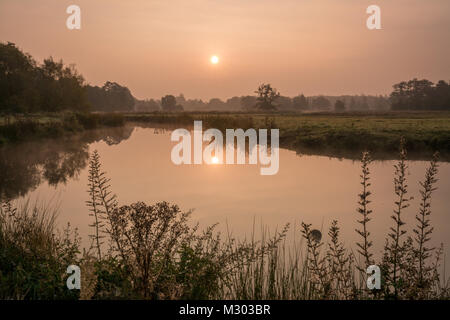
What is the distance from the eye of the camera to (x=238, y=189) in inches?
584

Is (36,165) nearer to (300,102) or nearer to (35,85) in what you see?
(35,85)

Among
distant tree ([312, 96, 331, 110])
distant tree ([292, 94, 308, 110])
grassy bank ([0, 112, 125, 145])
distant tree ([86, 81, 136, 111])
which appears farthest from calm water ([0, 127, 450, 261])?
distant tree ([312, 96, 331, 110])

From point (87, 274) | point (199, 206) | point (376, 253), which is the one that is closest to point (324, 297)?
point (87, 274)

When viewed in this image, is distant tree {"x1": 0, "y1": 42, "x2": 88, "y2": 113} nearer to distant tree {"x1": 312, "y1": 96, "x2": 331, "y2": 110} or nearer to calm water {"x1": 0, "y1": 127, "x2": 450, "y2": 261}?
calm water {"x1": 0, "y1": 127, "x2": 450, "y2": 261}

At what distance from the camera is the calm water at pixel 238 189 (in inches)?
412

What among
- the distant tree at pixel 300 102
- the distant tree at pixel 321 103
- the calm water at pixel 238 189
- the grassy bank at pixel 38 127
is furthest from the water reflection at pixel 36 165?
the distant tree at pixel 321 103

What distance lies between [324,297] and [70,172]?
53.2 ft

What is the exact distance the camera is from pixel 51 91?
5784 cm

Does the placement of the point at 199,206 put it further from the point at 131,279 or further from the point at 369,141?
the point at 369,141

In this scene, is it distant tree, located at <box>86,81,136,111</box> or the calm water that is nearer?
the calm water

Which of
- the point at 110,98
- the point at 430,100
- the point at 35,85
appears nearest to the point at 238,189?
the point at 35,85

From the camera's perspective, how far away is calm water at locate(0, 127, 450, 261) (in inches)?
A: 412

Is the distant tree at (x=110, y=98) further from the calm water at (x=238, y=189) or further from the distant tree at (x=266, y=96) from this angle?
the calm water at (x=238, y=189)

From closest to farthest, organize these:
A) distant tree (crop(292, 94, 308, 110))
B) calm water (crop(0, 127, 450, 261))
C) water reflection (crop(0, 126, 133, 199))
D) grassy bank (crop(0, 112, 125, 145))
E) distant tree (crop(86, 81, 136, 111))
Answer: calm water (crop(0, 127, 450, 261)) → water reflection (crop(0, 126, 133, 199)) → grassy bank (crop(0, 112, 125, 145)) → distant tree (crop(86, 81, 136, 111)) → distant tree (crop(292, 94, 308, 110))
